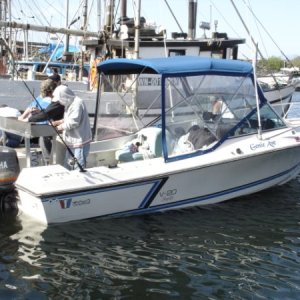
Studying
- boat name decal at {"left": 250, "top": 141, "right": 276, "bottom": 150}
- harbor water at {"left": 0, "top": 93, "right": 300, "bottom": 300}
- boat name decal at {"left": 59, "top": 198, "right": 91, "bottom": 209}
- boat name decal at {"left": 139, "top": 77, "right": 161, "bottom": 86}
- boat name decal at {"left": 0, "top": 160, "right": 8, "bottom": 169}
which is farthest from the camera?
boat name decal at {"left": 139, "top": 77, "right": 161, "bottom": 86}

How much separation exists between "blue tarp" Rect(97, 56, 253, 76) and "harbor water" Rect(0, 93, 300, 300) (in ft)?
6.97

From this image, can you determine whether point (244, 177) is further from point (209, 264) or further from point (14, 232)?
point (14, 232)

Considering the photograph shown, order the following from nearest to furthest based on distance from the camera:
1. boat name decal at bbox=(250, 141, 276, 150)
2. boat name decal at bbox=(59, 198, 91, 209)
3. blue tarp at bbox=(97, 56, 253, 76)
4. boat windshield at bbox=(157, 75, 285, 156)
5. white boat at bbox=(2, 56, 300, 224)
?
boat name decal at bbox=(59, 198, 91, 209) < white boat at bbox=(2, 56, 300, 224) < blue tarp at bbox=(97, 56, 253, 76) < boat windshield at bbox=(157, 75, 285, 156) < boat name decal at bbox=(250, 141, 276, 150)

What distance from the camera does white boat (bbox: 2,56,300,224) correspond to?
667cm

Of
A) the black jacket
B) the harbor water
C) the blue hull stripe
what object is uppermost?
the black jacket

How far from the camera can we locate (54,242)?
629cm

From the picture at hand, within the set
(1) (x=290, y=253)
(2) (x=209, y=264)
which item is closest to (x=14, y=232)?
(2) (x=209, y=264)

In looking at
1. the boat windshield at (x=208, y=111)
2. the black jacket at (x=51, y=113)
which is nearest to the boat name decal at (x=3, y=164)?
the black jacket at (x=51, y=113)

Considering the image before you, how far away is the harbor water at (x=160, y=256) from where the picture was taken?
5.14 meters

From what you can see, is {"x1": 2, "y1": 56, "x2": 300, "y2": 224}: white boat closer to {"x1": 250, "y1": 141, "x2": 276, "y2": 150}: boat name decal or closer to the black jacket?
{"x1": 250, "y1": 141, "x2": 276, "y2": 150}: boat name decal

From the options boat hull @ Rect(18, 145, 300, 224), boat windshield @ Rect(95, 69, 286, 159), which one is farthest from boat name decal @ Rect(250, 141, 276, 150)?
boat windshield @ Rect(95, 69, 286, 159)

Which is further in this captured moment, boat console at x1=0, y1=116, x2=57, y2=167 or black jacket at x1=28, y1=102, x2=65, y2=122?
black jacket at x1=28, y1=102, x2=65, y2=122

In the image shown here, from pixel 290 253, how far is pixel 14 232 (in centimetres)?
353

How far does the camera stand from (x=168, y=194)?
7.37 meters
